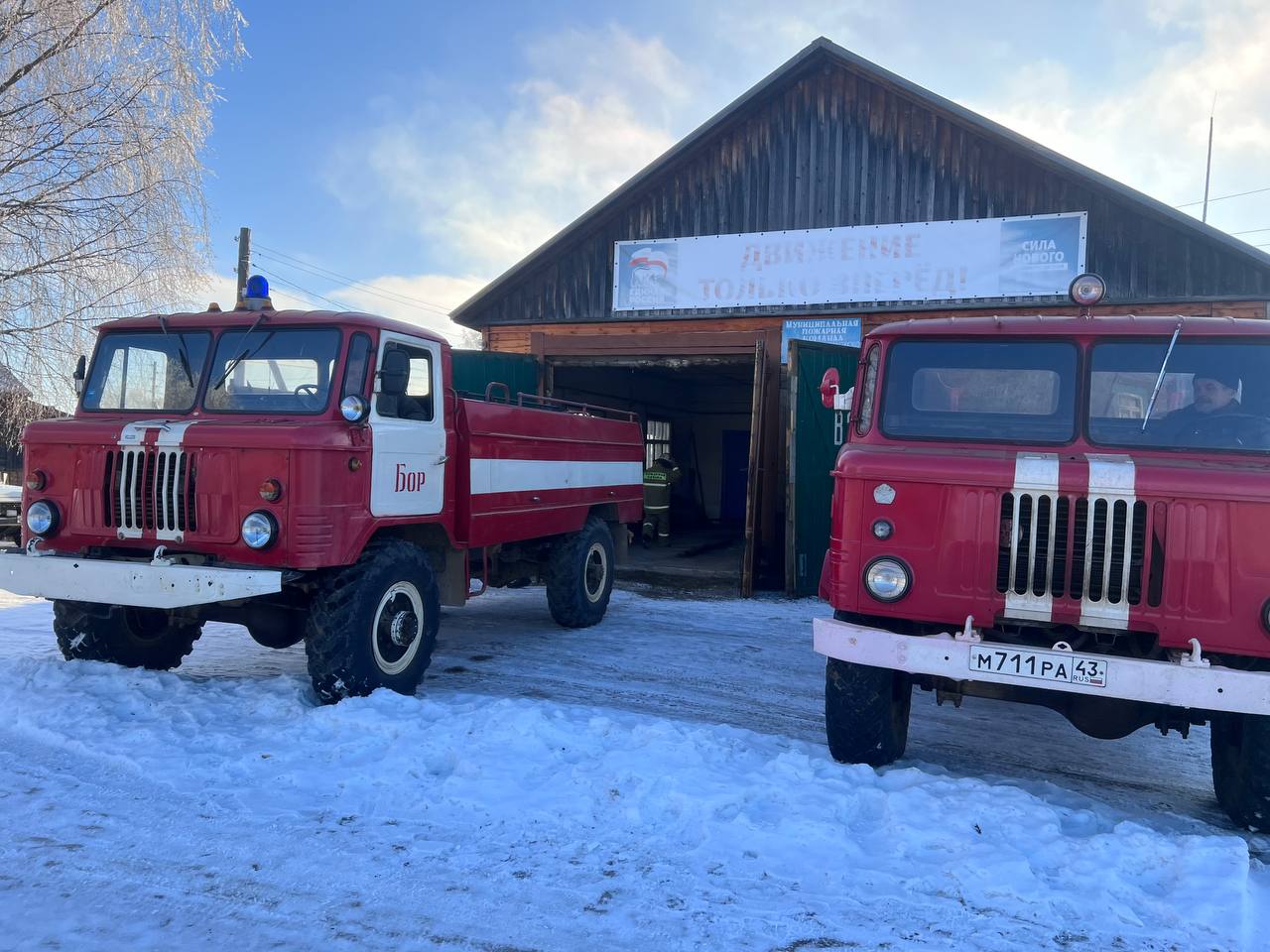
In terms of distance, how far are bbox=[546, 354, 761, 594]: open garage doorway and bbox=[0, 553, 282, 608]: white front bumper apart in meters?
7.12

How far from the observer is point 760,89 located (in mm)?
12594

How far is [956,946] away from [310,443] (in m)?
4.05

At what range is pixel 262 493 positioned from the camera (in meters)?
4.98

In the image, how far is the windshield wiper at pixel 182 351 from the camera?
5.62 meters

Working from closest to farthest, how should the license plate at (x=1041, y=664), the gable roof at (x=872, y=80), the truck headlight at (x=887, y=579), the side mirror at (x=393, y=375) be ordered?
the license plate at (x=1041, y=664), the truck headlight at (x=887, y=579), the side mirror at (x=393, y=375), the gable roof at (x=872, y=80)

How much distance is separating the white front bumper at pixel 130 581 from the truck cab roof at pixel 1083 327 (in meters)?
3.84

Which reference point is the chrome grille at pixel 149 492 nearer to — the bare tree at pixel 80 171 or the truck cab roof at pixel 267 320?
the truck cab roof at pixel 267 320

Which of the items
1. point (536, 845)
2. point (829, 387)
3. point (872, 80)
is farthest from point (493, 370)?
point (536, 845)

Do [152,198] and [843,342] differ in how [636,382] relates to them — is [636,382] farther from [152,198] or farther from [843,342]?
[152,198]

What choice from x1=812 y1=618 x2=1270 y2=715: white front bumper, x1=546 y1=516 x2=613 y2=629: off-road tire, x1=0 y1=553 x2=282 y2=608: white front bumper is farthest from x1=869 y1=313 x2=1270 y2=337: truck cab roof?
x1=546 y1=516 x2=613 y2=629: off-road tire

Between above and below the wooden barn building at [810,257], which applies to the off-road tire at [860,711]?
below

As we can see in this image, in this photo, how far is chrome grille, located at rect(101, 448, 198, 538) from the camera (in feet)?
16.9

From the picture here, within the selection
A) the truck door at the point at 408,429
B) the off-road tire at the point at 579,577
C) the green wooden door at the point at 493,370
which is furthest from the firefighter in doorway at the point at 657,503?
the truck door at the point at 408,429

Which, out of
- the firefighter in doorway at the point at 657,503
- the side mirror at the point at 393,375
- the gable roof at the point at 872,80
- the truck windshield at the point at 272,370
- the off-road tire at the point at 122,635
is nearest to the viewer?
the truck windshield at the point at 272,370
